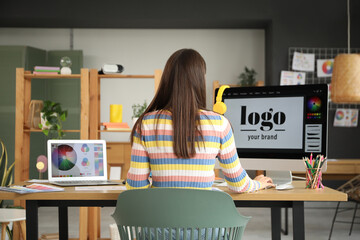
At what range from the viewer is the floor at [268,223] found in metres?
4.81

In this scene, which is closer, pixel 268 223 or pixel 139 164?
pixel 139 164

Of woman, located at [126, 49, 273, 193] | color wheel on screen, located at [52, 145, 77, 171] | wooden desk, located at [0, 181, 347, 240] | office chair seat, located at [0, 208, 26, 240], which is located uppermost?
woman, located at [126, 49, 273, 193]

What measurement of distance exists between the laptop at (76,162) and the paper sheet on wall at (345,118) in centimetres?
438

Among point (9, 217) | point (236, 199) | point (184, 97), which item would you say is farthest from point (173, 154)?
point (9, 217)

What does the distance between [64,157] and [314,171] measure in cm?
138

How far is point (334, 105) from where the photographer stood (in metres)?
6.59

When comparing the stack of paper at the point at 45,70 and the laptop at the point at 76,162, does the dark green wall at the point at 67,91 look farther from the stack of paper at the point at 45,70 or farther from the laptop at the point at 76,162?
the laptop at the point at 76,162

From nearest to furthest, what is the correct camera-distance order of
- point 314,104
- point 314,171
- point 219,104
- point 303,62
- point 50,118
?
point 314,171 < point 314,104 < point 219,104 < point 50,118 < point 303,62

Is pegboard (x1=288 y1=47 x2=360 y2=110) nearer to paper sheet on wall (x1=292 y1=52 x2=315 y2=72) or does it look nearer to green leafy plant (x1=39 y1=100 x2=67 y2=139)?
paper sheet on wall (x1=292 y1=52 x2=315 y2=72)

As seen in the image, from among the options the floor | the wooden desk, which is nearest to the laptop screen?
the wooden desk

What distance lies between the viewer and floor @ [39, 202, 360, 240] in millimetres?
4814

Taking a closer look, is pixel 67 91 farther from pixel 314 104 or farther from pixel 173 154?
pixel 173 154

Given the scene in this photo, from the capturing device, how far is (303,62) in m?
6.48

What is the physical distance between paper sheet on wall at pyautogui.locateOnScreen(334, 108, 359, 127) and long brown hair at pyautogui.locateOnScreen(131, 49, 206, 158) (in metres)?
5.00
